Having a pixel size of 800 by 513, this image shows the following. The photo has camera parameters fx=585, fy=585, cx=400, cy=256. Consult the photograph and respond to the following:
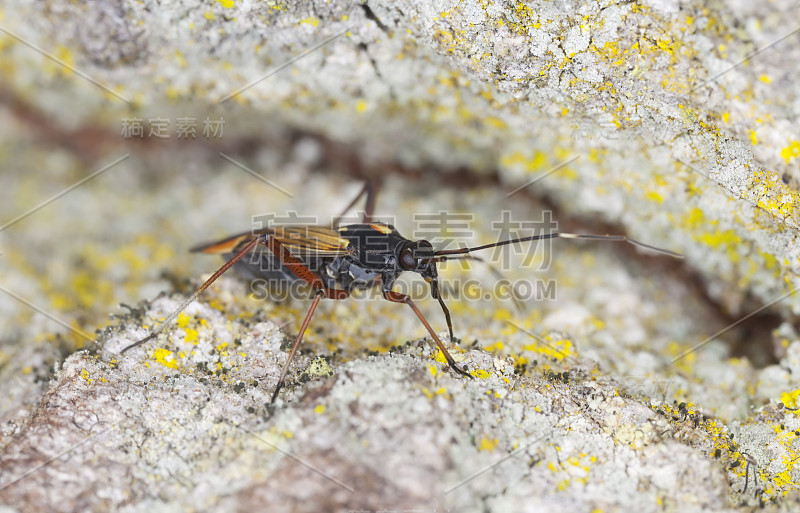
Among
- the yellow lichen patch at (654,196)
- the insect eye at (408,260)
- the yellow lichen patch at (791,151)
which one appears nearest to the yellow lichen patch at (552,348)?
the insect eye at (408,260)

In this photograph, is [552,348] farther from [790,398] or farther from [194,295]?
[194,295]

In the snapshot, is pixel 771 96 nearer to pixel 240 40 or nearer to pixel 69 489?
pixel 240 40

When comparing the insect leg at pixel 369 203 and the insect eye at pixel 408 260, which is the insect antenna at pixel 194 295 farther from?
the insect eye at pixel 408 260

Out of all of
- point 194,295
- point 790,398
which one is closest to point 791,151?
point 790,398

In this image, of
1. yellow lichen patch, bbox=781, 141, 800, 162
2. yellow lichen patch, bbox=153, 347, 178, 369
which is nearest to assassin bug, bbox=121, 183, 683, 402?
yellow lichen patch, bbox=153, 347, 178, 369

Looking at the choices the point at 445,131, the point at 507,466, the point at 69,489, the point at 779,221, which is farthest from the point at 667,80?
the point at 69,489

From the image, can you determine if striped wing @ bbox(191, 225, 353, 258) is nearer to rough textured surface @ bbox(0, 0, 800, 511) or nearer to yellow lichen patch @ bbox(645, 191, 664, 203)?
rough textured surface @ bbox(0, 0, 800, 511)
